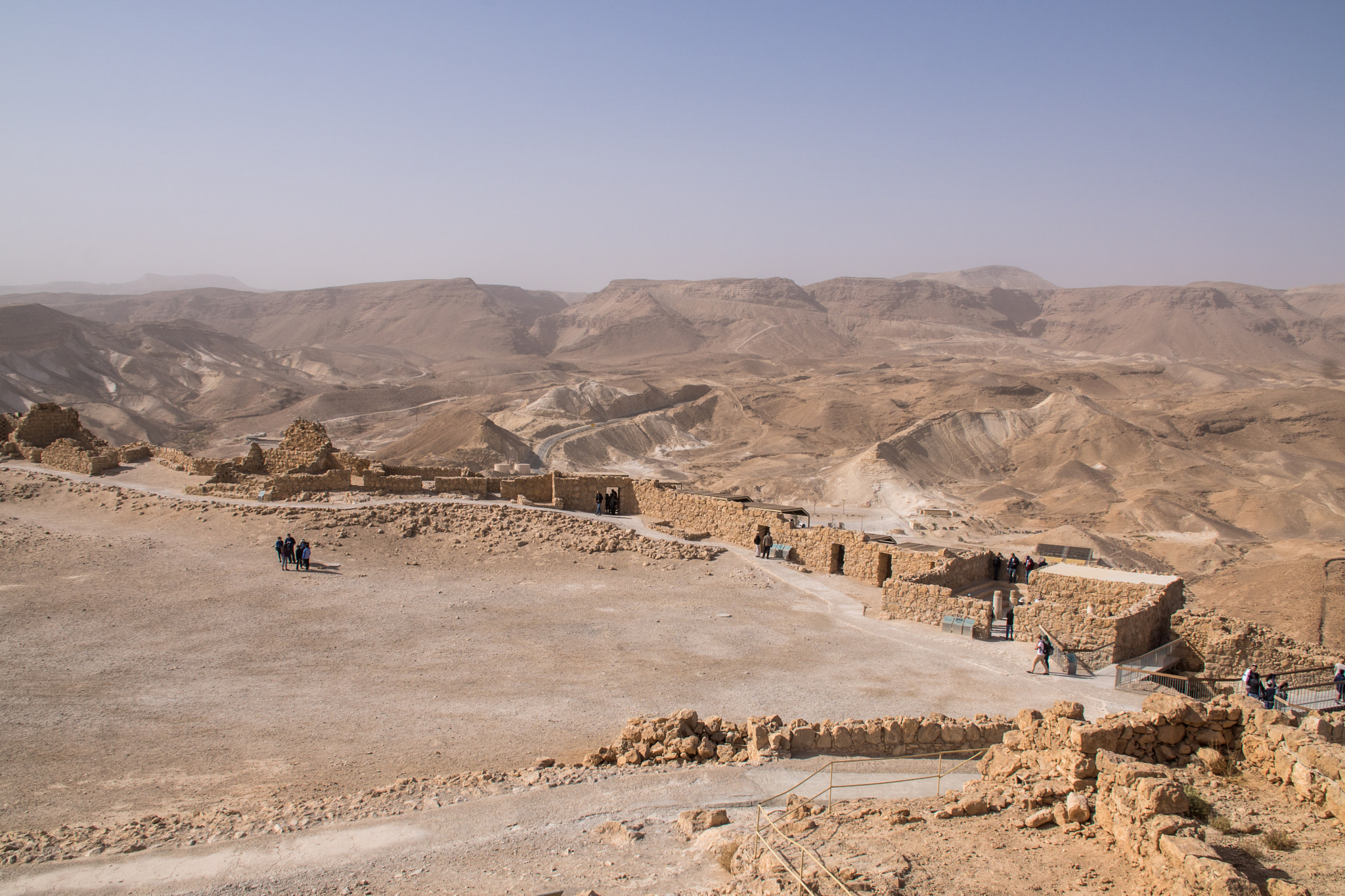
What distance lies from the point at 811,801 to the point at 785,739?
5.44ft

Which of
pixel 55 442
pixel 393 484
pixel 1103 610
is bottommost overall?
pixel 1103 610

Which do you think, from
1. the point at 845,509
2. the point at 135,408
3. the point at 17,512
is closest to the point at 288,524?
the point at 17,512

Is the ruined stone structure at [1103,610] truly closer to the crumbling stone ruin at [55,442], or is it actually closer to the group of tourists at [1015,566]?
the group of tourists at [1015,566]

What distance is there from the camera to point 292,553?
18188 millimetres

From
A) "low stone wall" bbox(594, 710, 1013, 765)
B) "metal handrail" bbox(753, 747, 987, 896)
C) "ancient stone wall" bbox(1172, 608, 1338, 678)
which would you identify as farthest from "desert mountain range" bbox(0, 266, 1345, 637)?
"metal handrail" bbox(753, 747, 987, 896)

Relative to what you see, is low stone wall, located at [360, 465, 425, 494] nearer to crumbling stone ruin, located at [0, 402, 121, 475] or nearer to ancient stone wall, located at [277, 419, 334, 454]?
ancient stone wall, located at [277, 419, 334, 454]

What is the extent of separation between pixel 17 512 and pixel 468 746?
17.8 metres

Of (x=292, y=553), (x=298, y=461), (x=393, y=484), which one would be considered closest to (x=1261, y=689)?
(x=292, y=553)

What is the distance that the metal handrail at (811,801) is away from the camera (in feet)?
20.1

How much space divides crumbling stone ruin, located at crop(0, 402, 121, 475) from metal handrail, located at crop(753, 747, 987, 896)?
24106mm

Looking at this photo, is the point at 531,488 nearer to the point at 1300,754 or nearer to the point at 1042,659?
the point at 1042,659

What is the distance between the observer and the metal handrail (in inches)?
241

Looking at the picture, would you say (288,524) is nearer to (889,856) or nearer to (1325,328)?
(889,856)

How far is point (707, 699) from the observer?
1256 centimetres
